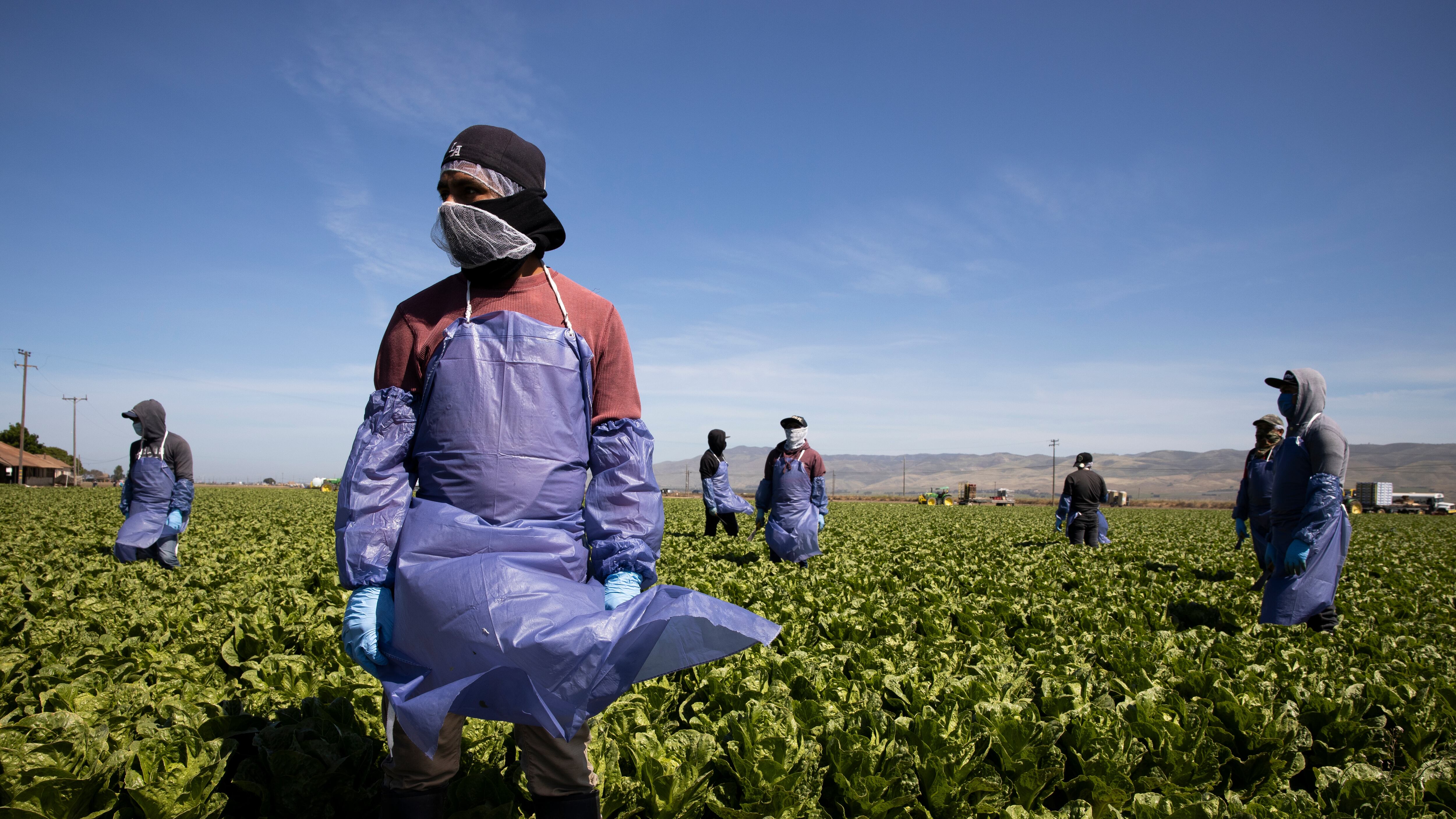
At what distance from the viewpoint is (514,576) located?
166 centimetres

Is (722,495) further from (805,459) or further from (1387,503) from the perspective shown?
(1387,503)

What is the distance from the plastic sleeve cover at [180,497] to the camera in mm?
8039

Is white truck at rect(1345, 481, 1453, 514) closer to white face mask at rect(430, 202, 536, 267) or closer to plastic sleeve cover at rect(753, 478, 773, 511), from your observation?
plastic sleeve cover at rect(753, 478, 773, 511)

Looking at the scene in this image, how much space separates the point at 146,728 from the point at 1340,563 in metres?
7.50

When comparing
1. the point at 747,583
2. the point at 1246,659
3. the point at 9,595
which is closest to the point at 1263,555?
the point at 1246,659

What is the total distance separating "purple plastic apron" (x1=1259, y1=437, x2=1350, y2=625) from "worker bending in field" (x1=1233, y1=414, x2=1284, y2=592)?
2.45 metres

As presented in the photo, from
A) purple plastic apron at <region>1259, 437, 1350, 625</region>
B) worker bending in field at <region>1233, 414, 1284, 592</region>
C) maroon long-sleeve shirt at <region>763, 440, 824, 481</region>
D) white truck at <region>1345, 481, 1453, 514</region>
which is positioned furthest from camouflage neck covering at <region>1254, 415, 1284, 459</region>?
white truck at <region>1345, 481, 1453, 514</region>

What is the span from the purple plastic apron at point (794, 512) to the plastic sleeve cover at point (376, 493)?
719 cm

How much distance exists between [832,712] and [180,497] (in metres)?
7.99

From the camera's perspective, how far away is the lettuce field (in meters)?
2.57

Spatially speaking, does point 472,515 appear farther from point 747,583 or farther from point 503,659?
point 747,583

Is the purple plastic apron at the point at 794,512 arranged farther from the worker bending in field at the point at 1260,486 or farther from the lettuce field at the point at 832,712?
the worker bending in field at the point at 1260,486

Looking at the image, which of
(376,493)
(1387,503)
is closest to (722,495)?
(376,493)

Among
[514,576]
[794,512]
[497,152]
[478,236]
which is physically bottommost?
[794,512]
